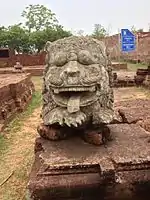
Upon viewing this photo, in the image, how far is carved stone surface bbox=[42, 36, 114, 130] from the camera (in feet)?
9.86

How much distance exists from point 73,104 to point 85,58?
43 cm

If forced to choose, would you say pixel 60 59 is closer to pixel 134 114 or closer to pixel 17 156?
pixel 134 114

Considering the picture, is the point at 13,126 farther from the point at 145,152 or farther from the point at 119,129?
the point at 145,152

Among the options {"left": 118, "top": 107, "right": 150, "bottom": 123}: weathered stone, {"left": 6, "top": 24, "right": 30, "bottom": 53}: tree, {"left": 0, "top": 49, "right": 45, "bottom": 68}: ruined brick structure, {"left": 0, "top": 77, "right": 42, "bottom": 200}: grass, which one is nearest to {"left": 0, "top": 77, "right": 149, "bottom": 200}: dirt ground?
→ {"left": 0, "top": 77, "right": 42, "bottom": 200}: grass

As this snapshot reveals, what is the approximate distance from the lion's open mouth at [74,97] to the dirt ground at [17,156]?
1.05m

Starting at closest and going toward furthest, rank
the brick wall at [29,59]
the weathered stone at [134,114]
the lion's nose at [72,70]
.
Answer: the lion's nose at [72,70] → the weathered stone at [134,114] → the brick wall at [29,59]

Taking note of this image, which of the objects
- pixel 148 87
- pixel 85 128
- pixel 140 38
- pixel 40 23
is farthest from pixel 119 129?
pixel 40 23

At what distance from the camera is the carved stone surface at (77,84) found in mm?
3006

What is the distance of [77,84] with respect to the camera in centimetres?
298

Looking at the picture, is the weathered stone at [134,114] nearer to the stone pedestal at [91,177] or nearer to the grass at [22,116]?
the stone pedestal at [91,177]

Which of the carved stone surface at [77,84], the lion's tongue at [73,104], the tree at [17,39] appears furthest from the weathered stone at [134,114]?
the tree at [17,39]

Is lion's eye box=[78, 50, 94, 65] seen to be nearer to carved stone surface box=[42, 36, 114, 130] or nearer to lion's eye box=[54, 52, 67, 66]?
carved stone surface box=[42, 36, 114, 130]

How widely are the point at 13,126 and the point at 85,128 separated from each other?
368cm

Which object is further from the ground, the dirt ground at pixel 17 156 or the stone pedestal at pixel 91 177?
the stone pedestal at pixel 91 177
